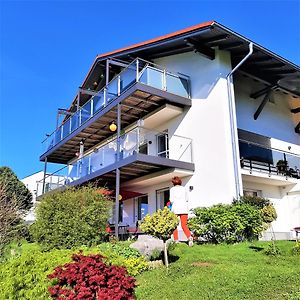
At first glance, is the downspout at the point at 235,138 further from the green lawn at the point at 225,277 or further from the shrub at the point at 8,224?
the shrub at the point at 8,224

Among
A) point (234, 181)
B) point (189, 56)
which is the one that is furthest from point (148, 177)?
point (189, 56)

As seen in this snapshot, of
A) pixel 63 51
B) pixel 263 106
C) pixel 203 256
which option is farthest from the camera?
pixel 63 51

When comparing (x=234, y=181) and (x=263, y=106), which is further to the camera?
(x=263, y=106)

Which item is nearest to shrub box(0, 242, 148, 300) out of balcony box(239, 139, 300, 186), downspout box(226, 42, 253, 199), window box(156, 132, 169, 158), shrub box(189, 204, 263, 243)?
shrub box(189, 204, 263, 243)

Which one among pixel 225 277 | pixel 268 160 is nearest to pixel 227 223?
pixel 225 277

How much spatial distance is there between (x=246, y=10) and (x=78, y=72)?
53.1ft

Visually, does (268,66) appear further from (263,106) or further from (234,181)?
(234,181)

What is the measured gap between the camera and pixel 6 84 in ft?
76.8

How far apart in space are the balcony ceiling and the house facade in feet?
0.19

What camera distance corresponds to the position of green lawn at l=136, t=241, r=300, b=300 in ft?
20.9

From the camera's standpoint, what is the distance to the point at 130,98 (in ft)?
54.4

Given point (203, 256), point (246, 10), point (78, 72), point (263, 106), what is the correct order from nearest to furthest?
point (203, 256) → point (246, 10) → point (263, 106) → point (78, 72)

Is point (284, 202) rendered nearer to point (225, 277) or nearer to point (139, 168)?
point (139, 168)

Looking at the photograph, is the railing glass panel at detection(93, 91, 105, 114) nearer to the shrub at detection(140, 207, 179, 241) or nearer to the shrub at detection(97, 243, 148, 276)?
the shrub at detection(97, 243, 148, 276)
